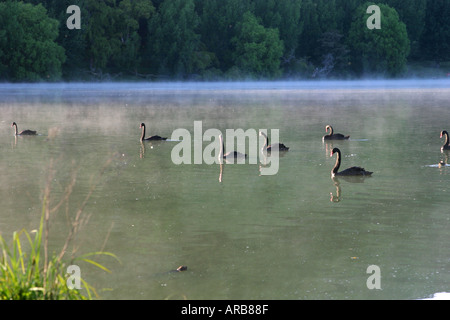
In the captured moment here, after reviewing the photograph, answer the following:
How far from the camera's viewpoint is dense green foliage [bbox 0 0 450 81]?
227ft

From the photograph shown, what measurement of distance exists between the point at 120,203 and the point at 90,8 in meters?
65.4

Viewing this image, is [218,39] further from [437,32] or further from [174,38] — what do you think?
[437,32]

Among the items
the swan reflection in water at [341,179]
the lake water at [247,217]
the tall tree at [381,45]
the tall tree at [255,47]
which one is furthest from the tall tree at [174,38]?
the swan reflection in water at [341,179]

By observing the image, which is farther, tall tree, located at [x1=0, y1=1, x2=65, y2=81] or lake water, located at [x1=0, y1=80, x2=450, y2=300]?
tall tree, located at [x1=0, y1=1, x2=65, y2=81]

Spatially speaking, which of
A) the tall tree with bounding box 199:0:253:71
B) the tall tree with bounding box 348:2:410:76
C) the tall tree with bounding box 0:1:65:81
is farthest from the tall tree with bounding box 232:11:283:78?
the tall tree with bounding box 0:1:65:81

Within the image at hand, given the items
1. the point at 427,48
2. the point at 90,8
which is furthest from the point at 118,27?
the point at 427,48

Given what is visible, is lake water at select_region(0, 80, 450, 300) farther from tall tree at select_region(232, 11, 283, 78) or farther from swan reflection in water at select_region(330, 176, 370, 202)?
tall tree at select_region(232, 11, 283, 78)

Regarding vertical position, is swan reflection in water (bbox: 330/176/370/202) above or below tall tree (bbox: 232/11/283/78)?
below

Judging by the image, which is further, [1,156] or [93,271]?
[1,156]

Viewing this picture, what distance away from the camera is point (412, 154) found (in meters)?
18.3

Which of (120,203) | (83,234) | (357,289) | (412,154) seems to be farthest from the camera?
(412,154)

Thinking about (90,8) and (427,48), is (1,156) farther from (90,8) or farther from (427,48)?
Answer: (427,48)

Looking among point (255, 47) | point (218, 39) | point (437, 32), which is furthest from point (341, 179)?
point (437, 32)

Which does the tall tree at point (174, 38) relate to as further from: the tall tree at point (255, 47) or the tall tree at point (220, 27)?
the tall tree at point (255, 47)
